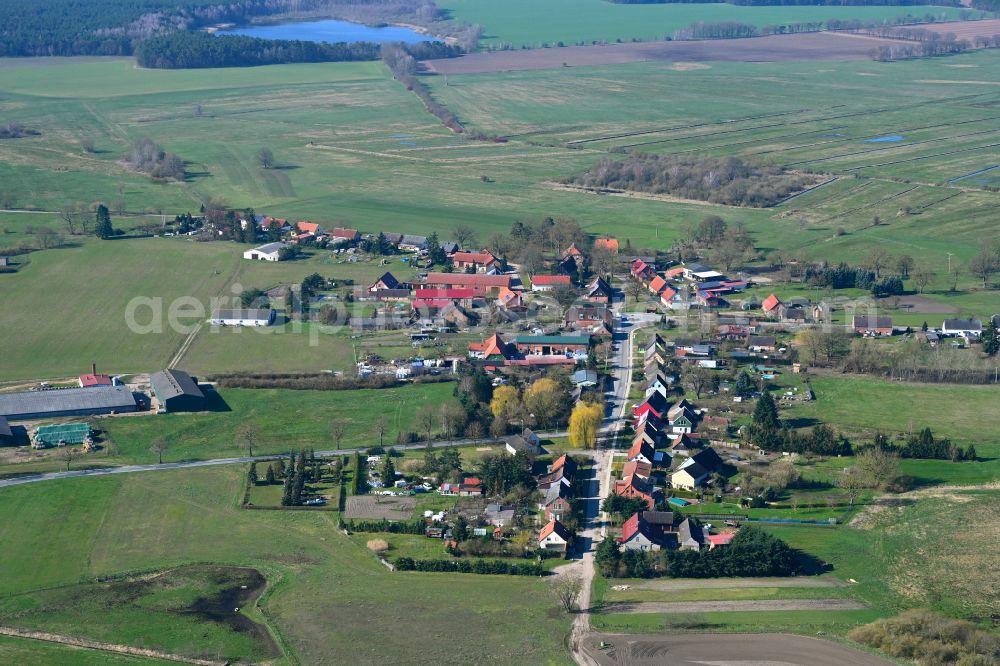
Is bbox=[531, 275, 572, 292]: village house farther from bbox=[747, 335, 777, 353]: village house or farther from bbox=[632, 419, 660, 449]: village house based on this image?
bbox=[632, 419, 660, 449]: village house

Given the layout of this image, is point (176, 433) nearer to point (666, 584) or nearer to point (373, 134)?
point (666, 584)

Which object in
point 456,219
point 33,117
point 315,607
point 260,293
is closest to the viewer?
point 315,607

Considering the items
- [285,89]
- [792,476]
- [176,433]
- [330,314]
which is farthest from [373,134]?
[792,476]

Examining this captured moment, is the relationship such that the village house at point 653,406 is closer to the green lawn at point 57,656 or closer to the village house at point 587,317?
the village house at point 587,317

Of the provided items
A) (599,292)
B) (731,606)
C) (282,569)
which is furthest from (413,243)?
(731,606)

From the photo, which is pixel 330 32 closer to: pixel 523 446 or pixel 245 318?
pixel 245 318

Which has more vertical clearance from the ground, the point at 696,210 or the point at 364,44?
the point at 364,44

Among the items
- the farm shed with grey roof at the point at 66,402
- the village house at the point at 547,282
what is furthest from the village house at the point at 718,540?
the village house at the point at 547,282
